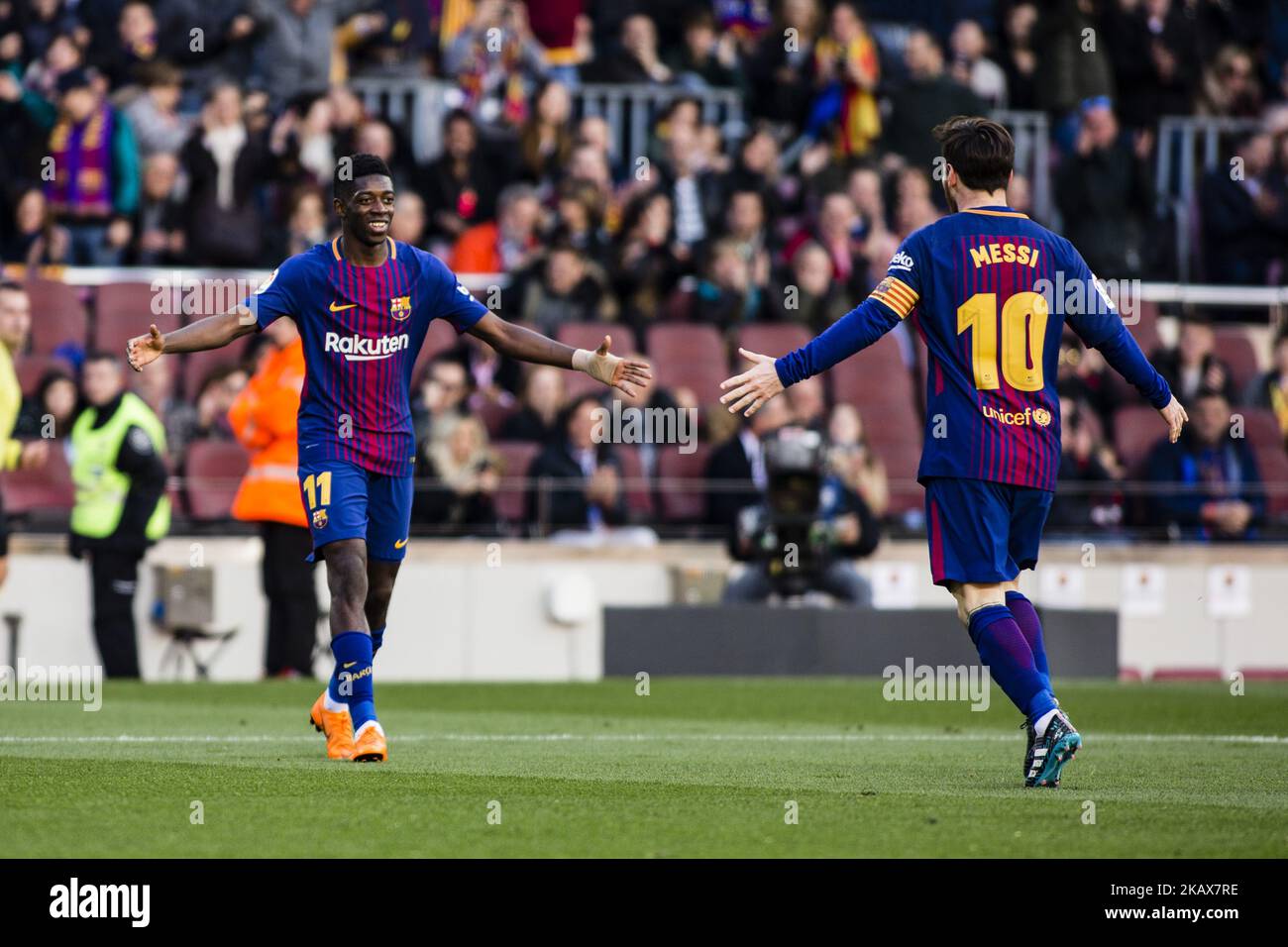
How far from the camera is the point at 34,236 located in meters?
18.2

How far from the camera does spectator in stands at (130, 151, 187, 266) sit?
18.8 m

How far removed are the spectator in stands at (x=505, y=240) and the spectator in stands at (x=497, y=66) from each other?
1073mm

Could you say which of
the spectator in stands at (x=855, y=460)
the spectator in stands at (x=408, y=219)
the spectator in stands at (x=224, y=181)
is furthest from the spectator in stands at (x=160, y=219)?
the spectator in stands at (x=855, y=460)

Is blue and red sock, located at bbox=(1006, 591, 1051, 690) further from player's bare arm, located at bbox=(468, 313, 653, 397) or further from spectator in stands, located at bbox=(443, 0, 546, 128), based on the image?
spectator in stands, located at bbox=(443, 0, 546, 128)

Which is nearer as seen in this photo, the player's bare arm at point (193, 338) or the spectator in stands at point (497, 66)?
the player's bare arm at point (193, 338)

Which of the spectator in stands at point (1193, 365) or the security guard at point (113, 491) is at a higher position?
the spectator in stands at point (1193, 365)

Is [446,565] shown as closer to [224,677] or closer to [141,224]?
[224,677]

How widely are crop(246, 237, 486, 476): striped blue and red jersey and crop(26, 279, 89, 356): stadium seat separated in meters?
9.04

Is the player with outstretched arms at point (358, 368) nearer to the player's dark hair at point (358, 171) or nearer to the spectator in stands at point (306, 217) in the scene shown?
the player's dark hair at point (358, 171)

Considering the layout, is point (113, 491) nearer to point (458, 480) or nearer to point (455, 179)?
point (458, 480)

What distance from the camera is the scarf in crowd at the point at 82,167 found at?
18.5 metres

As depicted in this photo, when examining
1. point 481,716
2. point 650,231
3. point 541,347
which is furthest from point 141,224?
point 541,347

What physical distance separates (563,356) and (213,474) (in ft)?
27.0

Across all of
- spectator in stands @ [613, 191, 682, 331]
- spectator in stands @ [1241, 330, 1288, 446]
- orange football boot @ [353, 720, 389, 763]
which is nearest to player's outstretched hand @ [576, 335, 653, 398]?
orange football boot @ [353, 720, 389, 763]
